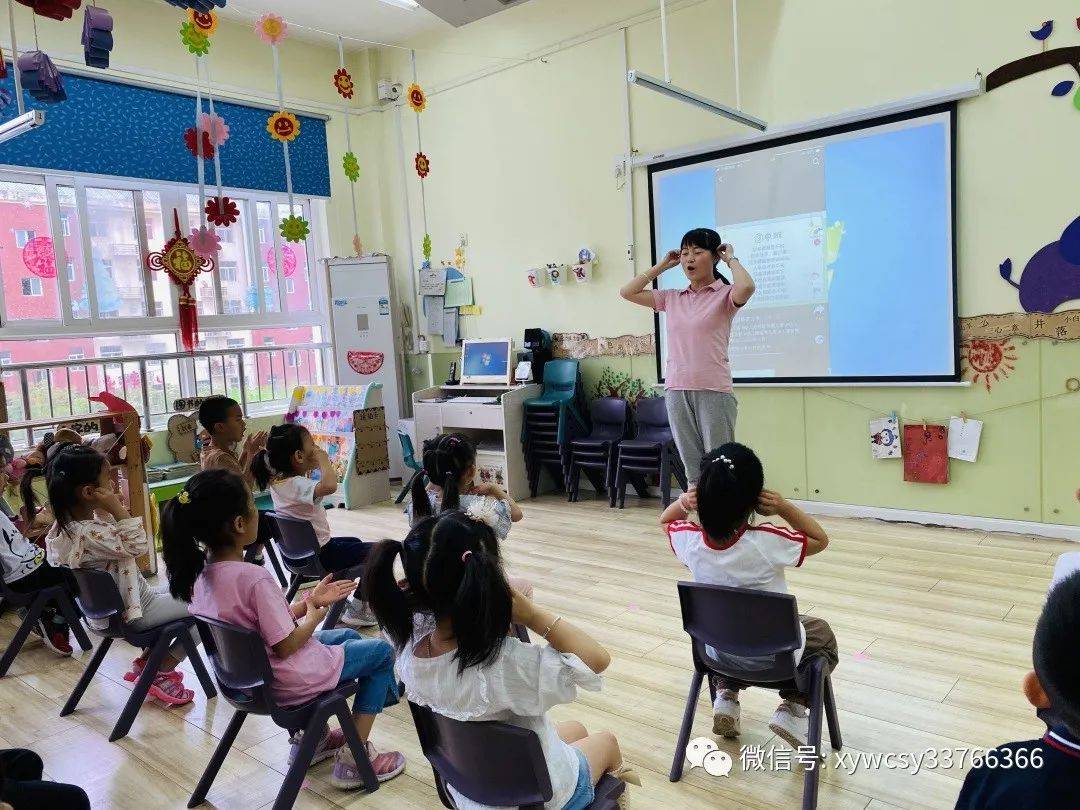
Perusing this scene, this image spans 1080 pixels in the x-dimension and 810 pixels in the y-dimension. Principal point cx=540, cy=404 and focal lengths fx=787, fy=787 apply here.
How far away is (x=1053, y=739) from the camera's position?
912mm

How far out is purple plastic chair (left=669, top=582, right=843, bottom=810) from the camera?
6.13ft

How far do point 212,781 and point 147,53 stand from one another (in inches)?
217

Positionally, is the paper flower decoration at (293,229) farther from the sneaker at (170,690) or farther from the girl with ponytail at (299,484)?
the sneaker at (170,690)


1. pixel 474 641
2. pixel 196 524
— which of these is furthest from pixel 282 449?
pixel 474 641

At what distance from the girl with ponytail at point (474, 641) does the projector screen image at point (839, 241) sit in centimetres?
371

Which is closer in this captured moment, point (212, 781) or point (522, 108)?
point (212, 781)

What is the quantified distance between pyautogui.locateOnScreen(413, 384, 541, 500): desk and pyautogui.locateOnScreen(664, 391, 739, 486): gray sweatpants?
2.25 meters

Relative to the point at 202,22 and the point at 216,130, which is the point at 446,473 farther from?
the point at 216,130

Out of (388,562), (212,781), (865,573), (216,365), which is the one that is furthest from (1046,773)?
(216,365)

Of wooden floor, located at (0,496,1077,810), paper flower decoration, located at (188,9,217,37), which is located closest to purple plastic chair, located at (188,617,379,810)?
wooden floor, located at (0,496,1077,810)

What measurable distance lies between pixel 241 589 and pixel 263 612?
0.30ft

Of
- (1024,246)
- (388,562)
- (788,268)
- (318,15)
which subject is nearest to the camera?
(388,562)

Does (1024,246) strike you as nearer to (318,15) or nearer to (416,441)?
(416,441)

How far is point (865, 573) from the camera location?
3.75m
